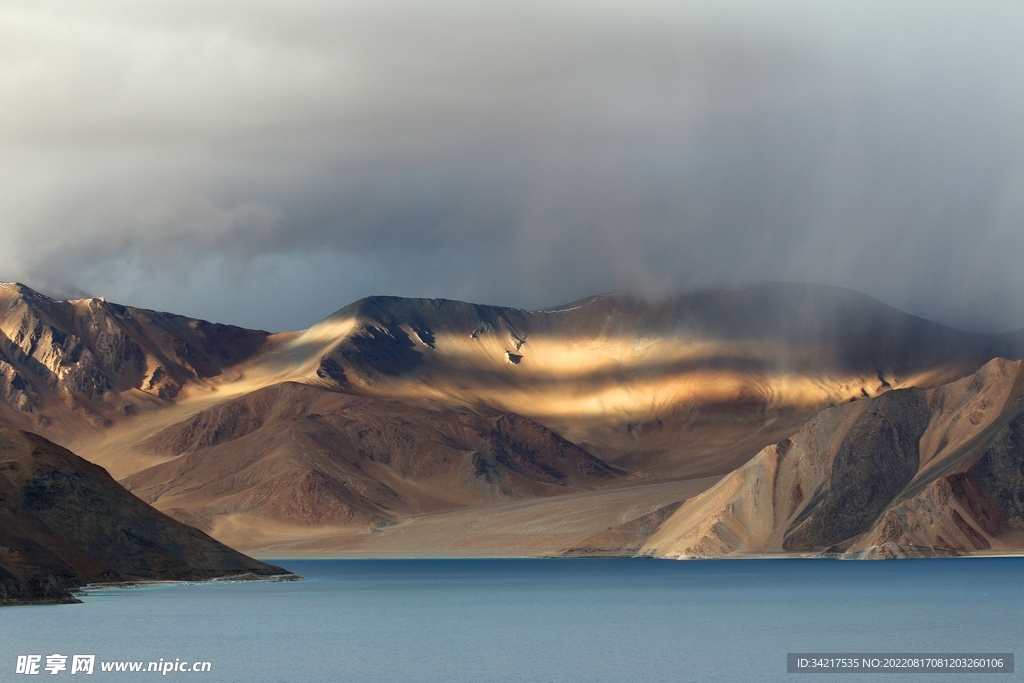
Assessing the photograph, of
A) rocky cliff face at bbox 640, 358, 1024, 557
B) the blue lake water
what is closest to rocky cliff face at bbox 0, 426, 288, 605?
the blue lake water

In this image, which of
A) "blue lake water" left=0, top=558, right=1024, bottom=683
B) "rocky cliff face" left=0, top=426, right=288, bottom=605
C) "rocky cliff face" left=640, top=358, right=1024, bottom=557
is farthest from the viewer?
"rocky cliff face" left=640, top=358, right=1024, bottom=557

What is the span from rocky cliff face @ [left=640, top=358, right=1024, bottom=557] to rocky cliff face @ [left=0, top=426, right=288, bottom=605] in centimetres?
7605

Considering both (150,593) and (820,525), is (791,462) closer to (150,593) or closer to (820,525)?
(820,525)

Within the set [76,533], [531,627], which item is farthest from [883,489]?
[76,533]

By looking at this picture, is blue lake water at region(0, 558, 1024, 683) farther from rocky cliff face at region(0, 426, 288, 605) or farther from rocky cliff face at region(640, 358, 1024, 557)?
rocky cliff face at region(640, 358, 1024, 557)

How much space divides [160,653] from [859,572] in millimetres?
100057

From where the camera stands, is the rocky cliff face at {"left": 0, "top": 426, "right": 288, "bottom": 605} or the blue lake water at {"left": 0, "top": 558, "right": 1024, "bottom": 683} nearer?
the blue lake water at {"left": 0, "top": 558, "right": 1024, "bottom": 683}

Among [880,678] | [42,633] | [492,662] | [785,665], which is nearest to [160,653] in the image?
[42,633]

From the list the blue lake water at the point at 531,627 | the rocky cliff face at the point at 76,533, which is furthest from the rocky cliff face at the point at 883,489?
the rocky cliff face at the point at 76,533

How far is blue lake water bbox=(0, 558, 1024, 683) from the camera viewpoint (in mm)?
68812

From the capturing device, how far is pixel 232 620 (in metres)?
97.8

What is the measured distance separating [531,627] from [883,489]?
104 m

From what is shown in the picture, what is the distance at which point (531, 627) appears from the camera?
310 feet

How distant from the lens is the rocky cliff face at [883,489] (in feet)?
574
